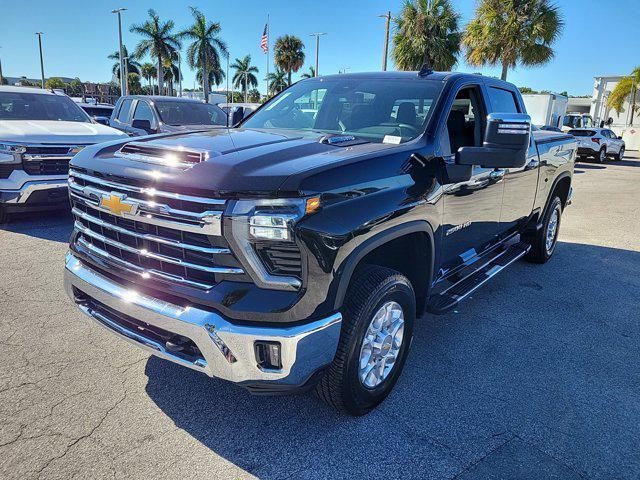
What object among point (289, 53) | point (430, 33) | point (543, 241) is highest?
point (289, 53)

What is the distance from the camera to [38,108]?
26.6 ft

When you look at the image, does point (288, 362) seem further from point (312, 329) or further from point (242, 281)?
point (242, 281)

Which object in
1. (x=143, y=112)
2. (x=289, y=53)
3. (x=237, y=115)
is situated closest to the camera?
(x=237, y=115)

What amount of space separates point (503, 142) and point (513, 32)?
22.9 meters

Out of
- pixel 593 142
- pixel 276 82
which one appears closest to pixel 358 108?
pixel 593 142

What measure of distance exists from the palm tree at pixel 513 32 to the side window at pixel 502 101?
67.8 ft

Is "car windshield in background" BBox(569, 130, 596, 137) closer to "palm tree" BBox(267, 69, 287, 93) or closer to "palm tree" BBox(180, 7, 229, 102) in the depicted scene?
"palm tree" BBox(180, 7, 229, 102)

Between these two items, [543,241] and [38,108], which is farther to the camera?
[38,108]

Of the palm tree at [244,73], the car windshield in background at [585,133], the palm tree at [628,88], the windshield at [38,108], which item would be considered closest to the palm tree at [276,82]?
the palm tree at [244,73]

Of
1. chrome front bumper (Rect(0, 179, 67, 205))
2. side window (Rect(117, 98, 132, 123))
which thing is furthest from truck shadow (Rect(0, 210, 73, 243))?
side window (Rect(117, 98, 132, 123))

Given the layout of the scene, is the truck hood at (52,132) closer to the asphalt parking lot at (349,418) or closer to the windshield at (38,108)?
the windshield at (38,108)

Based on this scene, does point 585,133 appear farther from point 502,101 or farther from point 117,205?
point 117,205

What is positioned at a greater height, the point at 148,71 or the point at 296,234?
the point at 148,71

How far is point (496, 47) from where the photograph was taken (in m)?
23.1
